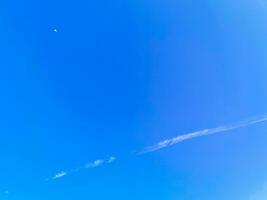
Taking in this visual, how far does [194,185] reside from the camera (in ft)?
14.1

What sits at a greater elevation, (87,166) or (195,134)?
(87,166)

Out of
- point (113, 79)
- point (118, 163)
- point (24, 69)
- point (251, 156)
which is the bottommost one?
point (251, 156)

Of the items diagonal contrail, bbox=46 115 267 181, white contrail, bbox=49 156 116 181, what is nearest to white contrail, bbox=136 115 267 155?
diagonal contrail, bbox=46 115 267 181

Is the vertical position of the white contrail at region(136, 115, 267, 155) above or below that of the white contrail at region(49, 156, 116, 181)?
below

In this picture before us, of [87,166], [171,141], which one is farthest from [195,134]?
[87,166]

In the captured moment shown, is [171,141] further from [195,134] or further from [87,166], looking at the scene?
[87,166]

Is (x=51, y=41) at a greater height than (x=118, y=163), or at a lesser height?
greater

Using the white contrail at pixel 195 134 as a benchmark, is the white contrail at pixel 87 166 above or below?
above

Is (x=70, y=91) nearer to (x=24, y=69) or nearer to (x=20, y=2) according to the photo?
(x=24, y=69)

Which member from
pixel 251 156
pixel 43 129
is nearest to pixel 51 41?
pixel 43 129

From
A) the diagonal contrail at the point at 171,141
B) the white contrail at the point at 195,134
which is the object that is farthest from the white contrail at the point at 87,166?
the white contrail at the point at 195,134

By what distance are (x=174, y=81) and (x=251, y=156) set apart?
128 centimetres

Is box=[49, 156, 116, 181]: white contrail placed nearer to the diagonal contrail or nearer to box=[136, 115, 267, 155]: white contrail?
the diagonal contrail

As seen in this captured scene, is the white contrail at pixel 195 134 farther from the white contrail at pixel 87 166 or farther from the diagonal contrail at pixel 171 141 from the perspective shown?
the white contrail at pixel 87 166
